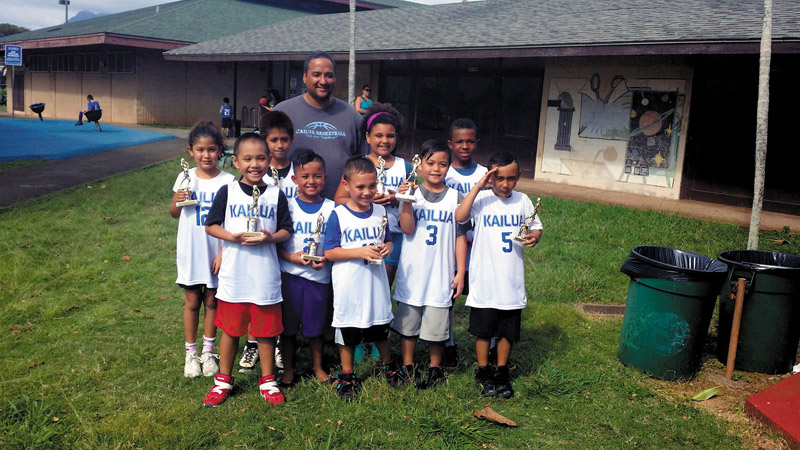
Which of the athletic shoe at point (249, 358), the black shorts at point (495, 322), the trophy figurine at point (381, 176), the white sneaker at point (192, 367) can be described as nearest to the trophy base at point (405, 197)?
the trophy figurine at point (381, 176)

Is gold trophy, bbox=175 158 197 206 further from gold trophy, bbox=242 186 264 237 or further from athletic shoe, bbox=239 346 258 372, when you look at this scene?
athletic shoe, bbox=239 346 258 372

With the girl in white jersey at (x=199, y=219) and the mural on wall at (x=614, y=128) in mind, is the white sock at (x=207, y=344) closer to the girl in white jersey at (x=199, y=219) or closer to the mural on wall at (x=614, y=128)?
the girl in white jersey at (x=199, y=219)

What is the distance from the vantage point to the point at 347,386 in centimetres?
373

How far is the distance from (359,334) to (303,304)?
0.38 m

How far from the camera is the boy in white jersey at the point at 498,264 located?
3.85 meters

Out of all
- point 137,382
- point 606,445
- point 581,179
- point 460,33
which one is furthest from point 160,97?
point 606,445

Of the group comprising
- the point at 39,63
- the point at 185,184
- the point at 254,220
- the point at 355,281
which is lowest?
the point at 355,281

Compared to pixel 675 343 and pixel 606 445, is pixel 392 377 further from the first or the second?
pixel 675 343

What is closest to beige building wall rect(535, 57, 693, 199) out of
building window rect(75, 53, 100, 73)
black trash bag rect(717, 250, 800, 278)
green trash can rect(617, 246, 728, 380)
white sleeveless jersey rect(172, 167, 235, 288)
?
black trash bag rect(717, 250, 800, 278)

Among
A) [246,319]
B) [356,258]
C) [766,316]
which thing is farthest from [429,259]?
[766,316]

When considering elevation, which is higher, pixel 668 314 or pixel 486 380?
pixel 668 314

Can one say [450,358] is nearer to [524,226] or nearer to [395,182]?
[524,226]

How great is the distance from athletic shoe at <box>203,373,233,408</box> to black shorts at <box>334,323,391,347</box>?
0.68 m

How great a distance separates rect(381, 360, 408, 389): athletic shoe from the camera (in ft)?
12.6
